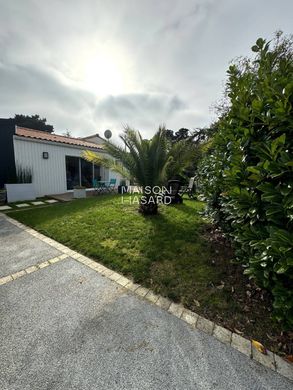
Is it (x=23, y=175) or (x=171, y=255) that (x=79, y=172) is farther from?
(x=171, y=255)

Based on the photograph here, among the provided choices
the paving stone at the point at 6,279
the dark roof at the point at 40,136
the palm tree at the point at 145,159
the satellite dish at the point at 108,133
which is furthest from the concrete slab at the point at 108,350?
the satellite dish at the point at 108,133

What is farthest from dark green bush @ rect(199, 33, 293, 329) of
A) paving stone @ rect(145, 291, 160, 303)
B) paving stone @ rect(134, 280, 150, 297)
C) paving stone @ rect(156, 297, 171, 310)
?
paving stone @ rect(134, 280, 150, 297)

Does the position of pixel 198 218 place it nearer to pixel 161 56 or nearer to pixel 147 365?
pixel 147 365

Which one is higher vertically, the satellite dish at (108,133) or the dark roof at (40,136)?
the satellite dish at (108,133)

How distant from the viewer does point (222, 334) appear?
201cm

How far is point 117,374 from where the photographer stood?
159cm

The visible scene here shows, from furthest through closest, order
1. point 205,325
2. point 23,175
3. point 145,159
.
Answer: point 23,175 → point 145,159 → point 205,325

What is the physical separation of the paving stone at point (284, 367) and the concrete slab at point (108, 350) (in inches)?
2.9

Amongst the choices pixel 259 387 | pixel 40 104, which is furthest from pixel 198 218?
pixel 40 104

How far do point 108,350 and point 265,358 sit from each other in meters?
1.50

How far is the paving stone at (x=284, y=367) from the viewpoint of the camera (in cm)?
162

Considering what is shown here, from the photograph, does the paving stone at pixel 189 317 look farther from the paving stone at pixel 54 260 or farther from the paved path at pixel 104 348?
the paving stone at pixel 54 260

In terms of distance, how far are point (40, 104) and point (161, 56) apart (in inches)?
301

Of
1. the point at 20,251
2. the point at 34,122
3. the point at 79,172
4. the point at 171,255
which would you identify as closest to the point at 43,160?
the point at 79,172
